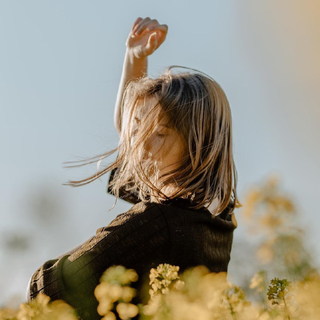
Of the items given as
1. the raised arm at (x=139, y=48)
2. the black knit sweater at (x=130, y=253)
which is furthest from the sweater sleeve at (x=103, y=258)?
the raised arm at (x=139, y=48)

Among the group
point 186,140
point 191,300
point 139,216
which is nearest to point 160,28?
point 186,140

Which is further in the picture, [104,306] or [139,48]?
[139,48]

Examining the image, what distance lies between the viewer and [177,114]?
1.57 metres

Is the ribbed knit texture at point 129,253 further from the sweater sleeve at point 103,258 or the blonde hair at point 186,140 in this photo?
the blonde hair at point 186,140

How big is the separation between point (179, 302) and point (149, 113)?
847mm

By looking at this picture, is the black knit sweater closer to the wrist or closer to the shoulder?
the shoulder

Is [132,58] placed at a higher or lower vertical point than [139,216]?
higher

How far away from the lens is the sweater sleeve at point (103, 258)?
1.25 meters

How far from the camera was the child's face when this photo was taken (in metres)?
1.50

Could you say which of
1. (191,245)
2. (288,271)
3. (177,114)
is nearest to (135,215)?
(191,245)

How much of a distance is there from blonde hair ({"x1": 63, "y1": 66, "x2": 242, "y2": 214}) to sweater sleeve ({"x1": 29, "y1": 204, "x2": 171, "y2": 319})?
0.52ft

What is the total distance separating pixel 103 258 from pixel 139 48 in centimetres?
84

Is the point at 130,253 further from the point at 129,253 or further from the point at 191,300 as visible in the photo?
the point at 191,300

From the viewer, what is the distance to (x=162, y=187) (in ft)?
5.03
